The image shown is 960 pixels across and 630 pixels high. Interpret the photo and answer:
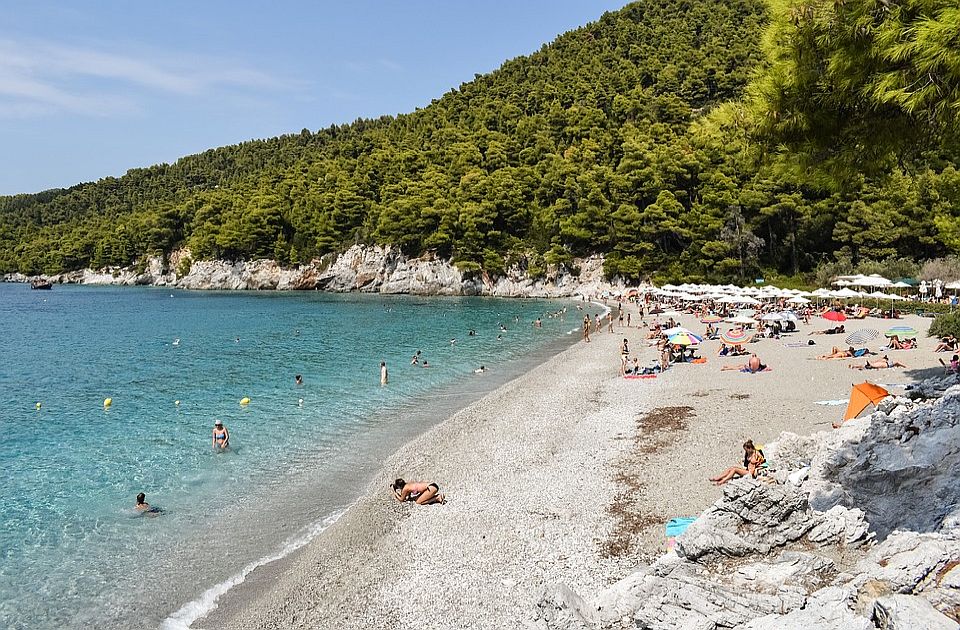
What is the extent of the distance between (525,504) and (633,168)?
64852 mm

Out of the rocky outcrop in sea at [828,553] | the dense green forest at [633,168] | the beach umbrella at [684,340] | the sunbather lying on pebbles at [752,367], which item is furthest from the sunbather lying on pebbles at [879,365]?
the rocky outcrop in sea at [828,553]

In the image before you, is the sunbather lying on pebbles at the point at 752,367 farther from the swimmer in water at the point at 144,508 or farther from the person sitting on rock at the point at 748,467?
the swimmer in water at the point at 144,508

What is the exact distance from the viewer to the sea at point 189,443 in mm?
9195

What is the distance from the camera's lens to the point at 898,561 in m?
4.75

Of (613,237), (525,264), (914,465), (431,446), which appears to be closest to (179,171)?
(525,264)

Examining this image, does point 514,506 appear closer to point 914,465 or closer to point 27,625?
point 914,465

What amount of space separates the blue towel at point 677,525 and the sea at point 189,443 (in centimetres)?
621

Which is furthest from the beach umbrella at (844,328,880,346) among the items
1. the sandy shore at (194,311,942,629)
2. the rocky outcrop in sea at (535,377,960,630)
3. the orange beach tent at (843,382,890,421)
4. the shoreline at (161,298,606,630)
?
the rocky outcrop in sea at (535,377,960,630)

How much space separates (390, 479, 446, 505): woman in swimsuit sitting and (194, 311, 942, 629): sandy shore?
24 cm

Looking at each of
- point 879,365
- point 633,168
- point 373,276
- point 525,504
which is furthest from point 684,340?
point 373,276

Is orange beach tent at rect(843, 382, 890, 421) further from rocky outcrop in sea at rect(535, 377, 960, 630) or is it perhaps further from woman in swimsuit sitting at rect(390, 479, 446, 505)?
woman in swimsuit sitting at rect(390, 479, 446, 505)

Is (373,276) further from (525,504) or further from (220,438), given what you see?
(525,504)

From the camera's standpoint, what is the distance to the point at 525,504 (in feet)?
35.2

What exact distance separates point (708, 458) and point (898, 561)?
25.3 feet
